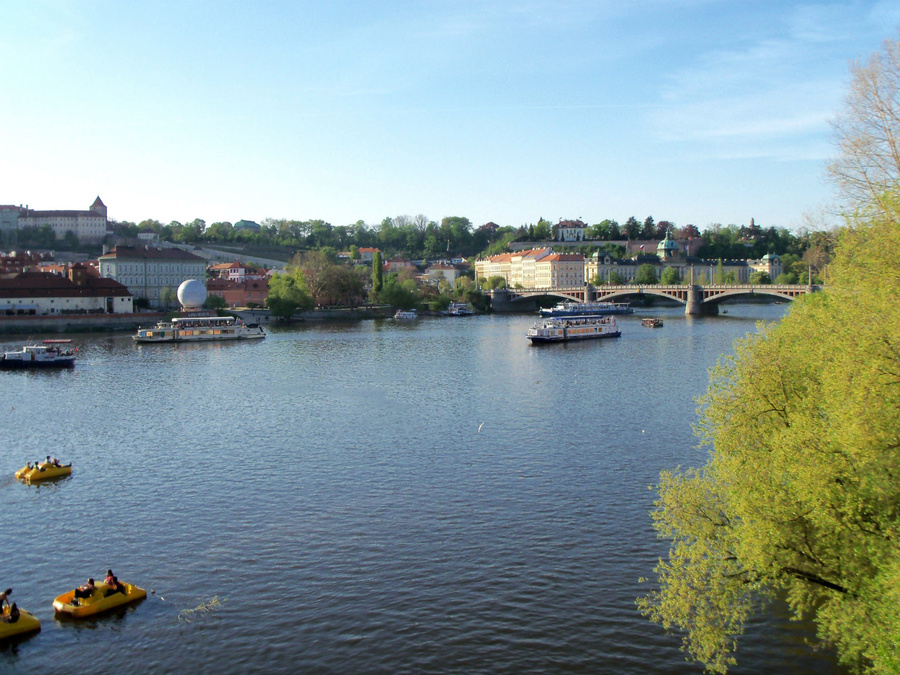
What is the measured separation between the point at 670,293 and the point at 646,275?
31856mm

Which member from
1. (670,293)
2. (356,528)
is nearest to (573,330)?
(670,293)

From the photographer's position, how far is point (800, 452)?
8969 mm

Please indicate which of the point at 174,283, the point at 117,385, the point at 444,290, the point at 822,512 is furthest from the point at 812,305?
the point at 444,290

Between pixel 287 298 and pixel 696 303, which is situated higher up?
pixel 287 298

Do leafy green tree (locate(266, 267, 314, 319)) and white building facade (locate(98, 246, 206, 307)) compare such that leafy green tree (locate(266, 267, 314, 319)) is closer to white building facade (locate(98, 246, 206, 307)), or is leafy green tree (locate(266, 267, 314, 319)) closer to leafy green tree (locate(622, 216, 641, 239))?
white building facade (locate(98, 246, 206, 307))

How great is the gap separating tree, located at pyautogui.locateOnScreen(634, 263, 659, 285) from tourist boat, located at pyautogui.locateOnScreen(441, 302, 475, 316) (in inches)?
1327

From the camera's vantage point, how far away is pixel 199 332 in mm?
55188

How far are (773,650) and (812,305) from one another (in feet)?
17.0

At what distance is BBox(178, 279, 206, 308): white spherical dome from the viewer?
217 feet

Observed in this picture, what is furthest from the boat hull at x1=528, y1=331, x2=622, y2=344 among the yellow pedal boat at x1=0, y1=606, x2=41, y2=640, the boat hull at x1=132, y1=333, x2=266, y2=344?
the yellow pedal boat at x1=0, y1=606, x2=41, y2=640

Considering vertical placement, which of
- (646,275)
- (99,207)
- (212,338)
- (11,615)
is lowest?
(11,615)

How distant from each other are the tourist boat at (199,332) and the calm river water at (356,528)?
22.4 m

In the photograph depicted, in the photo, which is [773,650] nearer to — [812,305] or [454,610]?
[454,610]

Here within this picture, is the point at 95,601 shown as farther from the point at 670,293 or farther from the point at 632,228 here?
the point at 632,228
